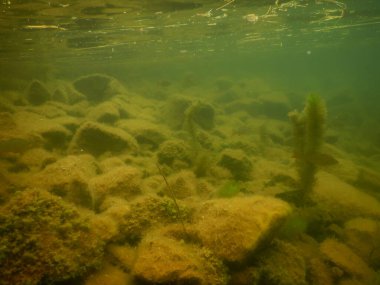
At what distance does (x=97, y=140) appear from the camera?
10.8 metres

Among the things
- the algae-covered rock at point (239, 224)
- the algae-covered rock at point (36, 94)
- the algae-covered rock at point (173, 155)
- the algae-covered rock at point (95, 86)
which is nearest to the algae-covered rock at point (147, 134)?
the algae-covered rock at point (173, 155)

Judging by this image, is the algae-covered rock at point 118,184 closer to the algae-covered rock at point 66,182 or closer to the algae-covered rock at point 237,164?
the algae-covered rock at point 66,182

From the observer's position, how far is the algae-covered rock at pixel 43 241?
409 centimetres

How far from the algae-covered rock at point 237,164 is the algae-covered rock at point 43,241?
6.31 m

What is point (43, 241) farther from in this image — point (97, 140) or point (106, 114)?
point (106, 114)

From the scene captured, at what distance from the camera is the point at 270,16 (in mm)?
23250

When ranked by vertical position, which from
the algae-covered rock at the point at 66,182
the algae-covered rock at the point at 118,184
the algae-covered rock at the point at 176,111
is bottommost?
the algae-covered rock at the point at 176,111

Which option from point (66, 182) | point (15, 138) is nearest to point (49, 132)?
point (15, 138)

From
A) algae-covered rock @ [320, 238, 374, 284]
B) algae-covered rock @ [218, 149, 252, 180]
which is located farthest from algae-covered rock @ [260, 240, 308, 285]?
algae-covered rock @ [218, 149, 252, 180]

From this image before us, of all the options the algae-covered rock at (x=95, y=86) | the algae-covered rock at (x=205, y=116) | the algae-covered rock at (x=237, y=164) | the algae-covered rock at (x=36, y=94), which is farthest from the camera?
the algae-covered rock at (x=95, y=86)

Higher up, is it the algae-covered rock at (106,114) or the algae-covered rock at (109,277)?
the algae-covered rock at (109,277)

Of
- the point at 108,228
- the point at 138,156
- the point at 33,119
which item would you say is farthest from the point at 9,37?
the point at 108,228

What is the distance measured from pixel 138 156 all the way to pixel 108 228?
237 inches

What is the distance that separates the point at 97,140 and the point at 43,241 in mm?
6696
